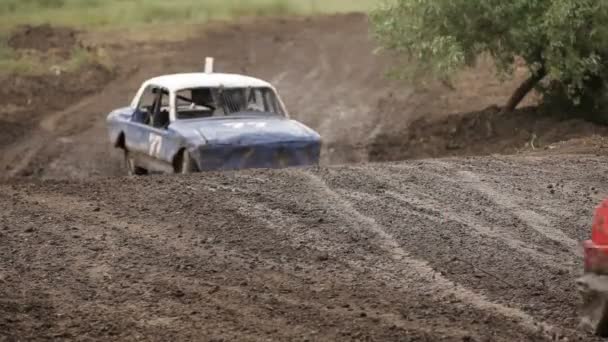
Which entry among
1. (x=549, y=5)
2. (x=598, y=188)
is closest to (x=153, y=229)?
(x=598, y=188)

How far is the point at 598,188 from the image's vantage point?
404 inches

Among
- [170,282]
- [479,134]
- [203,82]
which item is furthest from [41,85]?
[170,282]

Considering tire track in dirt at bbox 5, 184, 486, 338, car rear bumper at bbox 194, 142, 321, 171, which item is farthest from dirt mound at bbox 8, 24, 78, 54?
tire track in dirt at bbox 5, 184, 486, 338

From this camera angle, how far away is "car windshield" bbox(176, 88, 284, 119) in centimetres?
1400

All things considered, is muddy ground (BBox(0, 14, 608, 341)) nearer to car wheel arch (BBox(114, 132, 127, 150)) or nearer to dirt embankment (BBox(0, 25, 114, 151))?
car wheel arch (BBox(114, 132, 127, 150))

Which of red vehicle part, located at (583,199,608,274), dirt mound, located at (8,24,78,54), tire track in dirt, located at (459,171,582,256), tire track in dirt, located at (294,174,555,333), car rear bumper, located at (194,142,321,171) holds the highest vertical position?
red vehicle part, located at (583,199,608,274)

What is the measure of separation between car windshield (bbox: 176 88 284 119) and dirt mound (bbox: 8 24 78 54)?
13042mm

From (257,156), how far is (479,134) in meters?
5.69

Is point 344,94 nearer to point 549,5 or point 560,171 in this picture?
point 549,5

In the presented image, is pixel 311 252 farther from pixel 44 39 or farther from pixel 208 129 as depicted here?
pixel 44 39

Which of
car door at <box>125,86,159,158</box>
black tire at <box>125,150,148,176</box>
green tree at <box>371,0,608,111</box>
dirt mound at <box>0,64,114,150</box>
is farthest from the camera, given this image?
dirt mound at <box>0,64,114,150</box>

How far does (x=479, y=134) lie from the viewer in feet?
57.4

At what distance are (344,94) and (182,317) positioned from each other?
16.7 metres

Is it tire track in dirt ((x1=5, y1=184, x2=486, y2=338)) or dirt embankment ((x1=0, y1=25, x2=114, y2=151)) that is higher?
tire track in dirt ((x1=5, y1=184, x2=486, y2=338))
